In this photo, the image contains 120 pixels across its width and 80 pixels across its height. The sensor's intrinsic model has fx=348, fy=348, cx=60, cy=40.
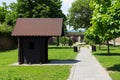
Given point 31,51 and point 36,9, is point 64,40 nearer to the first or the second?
point 36,9

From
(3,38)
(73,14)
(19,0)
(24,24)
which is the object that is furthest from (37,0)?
(24,24)

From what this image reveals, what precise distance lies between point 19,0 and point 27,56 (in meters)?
37.5

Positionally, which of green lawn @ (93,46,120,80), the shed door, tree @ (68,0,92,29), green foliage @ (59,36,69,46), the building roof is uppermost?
tree @ (68,0,92,29)

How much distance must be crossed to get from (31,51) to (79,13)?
188ft

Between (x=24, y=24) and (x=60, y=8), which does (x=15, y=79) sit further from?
(x=60, y=8)

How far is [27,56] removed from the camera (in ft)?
82.4

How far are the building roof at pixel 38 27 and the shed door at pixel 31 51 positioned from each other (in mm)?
721

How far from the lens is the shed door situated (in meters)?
25.0

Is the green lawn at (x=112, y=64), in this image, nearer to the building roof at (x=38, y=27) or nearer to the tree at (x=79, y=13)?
the building roof at (x=38, y=27)

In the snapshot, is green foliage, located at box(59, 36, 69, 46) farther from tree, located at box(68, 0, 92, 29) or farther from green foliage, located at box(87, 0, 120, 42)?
green foliage, located at box(87, 0, 120, 42)

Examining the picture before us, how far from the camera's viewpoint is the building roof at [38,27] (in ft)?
81.5

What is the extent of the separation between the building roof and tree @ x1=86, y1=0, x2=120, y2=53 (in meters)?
4.82

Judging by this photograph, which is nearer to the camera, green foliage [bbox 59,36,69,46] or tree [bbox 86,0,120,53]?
tree [bbox 86,0,120,53]

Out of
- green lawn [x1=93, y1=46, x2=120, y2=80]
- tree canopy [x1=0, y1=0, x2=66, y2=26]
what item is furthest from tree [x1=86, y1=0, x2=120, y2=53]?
tree canopy [x1=0, y1=0, x2=66, y2=26]
